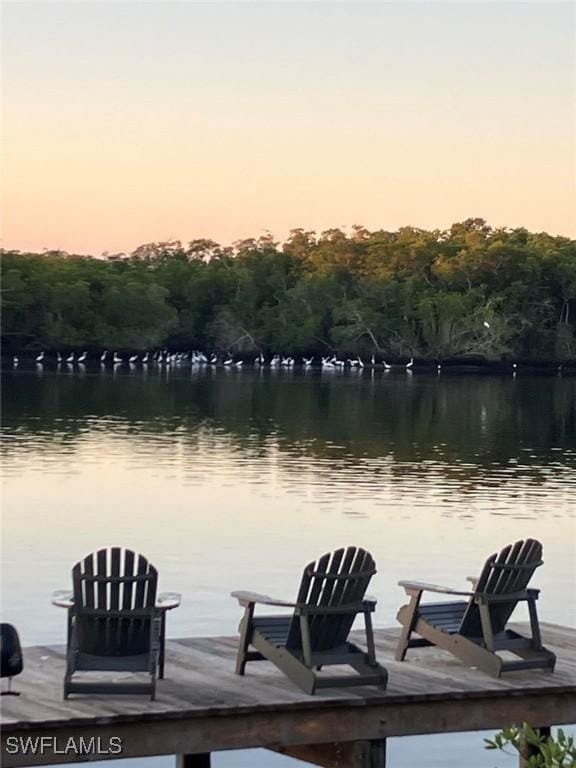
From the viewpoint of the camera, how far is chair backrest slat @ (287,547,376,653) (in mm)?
10125

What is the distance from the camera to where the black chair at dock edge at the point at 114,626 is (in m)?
9.70

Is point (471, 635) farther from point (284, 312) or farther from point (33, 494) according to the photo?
point (284, 312)

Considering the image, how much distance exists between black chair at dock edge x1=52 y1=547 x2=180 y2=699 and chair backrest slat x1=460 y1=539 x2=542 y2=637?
2.19 m

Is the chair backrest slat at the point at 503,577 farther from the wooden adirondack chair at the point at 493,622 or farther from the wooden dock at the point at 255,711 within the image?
the wooden dock at the point at 255,711

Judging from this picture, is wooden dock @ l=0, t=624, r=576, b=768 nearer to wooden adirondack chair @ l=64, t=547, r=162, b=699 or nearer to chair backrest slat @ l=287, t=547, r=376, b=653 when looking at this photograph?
wooden adirondack chair @ l=64, t=547, r=162, b=699

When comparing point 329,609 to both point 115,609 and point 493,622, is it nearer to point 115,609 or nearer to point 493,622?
point 115,609

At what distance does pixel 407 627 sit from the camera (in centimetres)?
1122

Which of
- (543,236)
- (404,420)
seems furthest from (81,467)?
(543,236)

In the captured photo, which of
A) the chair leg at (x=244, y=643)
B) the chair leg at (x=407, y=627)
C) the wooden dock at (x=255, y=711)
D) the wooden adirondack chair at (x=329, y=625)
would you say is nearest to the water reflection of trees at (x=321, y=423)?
the chair leg at (x=407, y=627)

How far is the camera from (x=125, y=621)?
9.78 meters

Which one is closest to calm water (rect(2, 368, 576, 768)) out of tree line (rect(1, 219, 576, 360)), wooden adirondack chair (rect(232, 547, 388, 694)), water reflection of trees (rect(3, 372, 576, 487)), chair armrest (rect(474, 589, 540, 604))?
water reflection of trees (rect(3, 372, 576, 487))

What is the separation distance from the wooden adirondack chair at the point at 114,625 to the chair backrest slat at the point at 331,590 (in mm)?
887

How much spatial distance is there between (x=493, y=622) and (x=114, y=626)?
261 cm

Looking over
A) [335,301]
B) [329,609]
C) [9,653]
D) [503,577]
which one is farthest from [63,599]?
[335,301]
